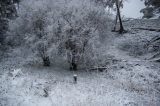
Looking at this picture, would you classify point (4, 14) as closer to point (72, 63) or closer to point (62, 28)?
point (62, 28)

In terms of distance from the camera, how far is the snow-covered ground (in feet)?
42.8

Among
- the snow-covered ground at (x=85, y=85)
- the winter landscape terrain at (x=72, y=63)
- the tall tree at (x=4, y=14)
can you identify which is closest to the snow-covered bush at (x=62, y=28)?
the winter landscape terrain at (x=72, y=63)

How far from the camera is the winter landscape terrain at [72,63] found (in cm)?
1368

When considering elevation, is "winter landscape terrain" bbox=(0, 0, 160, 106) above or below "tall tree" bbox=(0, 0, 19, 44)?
below

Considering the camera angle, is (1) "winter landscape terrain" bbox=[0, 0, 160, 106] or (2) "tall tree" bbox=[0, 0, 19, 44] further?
(2) "tall tree" bbox=[0, 0, 19, 44]

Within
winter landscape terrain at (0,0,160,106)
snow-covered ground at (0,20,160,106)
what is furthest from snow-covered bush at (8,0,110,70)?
snow-covered ground at (0,20,160,106)

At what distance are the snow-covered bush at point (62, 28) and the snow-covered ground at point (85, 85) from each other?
1955mm

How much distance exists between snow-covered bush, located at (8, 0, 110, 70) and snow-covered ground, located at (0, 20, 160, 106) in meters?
1.96

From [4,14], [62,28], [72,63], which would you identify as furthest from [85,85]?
[4,14]

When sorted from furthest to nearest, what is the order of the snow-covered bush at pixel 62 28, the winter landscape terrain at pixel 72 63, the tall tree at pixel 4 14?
the tall tree at pixel 4 14, the snow-covered bush at pixel 62 28, the winter landscape terrain at pixel 72 63

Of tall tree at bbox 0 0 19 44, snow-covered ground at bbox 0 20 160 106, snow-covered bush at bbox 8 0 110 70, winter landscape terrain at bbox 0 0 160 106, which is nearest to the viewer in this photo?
snow-covered ground at bbox 0 20 160 106

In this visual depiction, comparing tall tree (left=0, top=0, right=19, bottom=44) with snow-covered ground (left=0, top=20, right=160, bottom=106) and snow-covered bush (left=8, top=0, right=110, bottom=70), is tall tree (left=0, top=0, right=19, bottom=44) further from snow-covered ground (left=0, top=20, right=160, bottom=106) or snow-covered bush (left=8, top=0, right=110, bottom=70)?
snow-covered bush (left=8, top=0, right=110, bottom=70)

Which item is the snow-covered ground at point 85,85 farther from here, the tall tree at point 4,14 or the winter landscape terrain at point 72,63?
the tall tree at point 4,14

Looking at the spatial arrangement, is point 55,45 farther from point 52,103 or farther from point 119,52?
point 119,52
